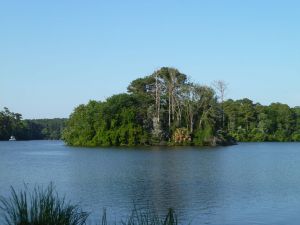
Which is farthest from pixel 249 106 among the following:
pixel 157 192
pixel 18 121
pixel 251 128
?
pixel 157 192

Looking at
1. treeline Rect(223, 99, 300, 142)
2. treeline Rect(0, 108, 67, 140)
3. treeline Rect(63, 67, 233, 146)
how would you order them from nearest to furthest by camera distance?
treeline Rect(63, 67, 233, 146)
treeline Rect(223, 99, 300, 142)
treeline Rect(0, 108, 67, 140)

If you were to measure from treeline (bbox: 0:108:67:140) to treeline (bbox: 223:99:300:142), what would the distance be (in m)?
48.5

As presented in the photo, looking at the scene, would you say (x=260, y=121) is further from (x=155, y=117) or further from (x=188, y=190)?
(x=188, y=190)

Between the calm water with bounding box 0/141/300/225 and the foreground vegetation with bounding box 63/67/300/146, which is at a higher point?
the foreground vegetation with bounding box 63/67/300/146

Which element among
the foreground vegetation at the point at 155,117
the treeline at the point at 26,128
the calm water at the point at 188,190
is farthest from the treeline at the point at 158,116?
the treeline at the point at 26,128

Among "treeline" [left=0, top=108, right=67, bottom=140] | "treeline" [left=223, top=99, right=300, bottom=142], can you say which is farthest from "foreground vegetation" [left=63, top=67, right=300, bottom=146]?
"treeline" [left=0, top=108, right=67, bottom=140]

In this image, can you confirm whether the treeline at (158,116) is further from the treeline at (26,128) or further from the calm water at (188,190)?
the treeline at (26,128)

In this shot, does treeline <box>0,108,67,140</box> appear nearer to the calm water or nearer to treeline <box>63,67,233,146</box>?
treeline <box>63,67,233,146</box>

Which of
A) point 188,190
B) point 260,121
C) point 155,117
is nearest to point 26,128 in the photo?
point 260,121

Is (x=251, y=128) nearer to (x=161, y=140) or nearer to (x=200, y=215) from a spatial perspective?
(x=161, y=140)

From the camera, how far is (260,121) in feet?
368

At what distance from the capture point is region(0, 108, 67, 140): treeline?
5851 inches

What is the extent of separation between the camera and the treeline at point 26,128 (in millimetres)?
148625

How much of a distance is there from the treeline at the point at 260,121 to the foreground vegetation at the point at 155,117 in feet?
69.5
